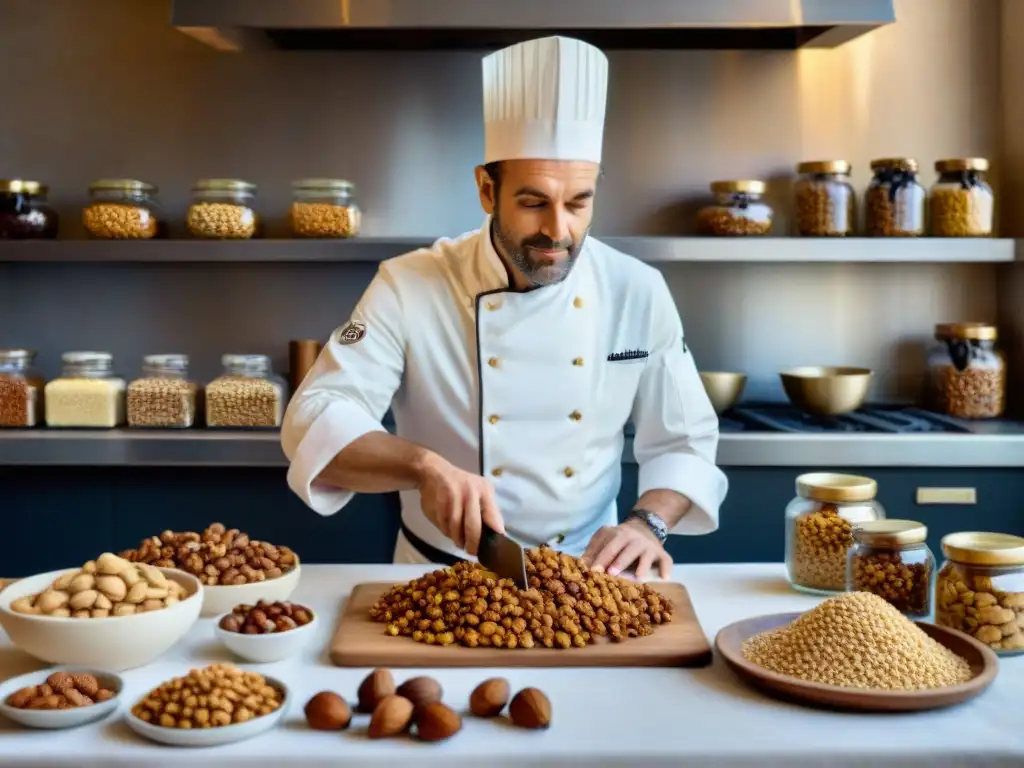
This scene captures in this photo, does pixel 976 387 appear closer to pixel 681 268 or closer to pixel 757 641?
pixel 681 268

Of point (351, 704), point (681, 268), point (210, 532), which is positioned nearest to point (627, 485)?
point (681, 268)

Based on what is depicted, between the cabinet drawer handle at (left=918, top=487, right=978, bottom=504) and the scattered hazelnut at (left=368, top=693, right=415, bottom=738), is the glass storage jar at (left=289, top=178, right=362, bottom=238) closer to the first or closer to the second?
the cabinet drawer handle at (left=918, top=487, right=978, bottom=504)

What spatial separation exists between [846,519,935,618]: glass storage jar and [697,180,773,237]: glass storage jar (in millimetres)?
1708

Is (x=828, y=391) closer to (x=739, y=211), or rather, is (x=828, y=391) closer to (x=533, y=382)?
(x=739, y=211)

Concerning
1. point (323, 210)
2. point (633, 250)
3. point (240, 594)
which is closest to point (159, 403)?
point (323, 210)

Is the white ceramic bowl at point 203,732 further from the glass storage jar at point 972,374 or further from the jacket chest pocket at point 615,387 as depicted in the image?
the glass storage jar at point 972,374

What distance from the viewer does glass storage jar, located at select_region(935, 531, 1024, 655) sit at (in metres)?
1.44

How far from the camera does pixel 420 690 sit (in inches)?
49.3

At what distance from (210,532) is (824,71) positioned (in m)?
2.46

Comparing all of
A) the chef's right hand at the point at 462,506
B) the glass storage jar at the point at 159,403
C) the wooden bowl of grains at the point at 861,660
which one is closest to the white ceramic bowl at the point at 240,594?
the chef's right hand at the point at 462,506

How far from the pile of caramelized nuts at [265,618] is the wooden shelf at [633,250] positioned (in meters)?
1.73

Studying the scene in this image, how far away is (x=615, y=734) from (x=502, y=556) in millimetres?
396

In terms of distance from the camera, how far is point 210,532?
1686 millimetres

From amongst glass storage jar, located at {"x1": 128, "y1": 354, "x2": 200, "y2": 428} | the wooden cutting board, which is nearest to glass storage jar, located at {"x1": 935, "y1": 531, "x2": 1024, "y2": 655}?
the wooden cutting board
